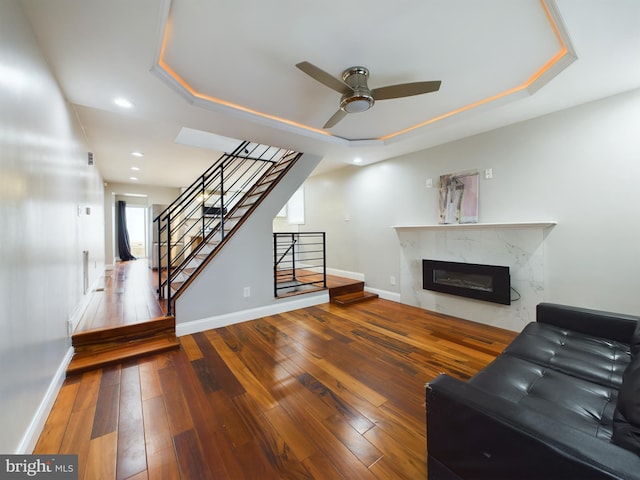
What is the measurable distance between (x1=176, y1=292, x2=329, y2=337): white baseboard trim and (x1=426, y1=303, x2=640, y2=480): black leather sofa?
2782 millimetres

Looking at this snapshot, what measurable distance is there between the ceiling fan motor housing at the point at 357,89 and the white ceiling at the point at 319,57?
7 centimetres

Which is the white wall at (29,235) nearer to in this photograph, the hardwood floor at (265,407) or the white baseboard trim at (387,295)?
the hardwood floor at (265,407)

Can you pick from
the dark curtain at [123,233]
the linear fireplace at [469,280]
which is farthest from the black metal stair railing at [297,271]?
the dark curtain at [123,233]

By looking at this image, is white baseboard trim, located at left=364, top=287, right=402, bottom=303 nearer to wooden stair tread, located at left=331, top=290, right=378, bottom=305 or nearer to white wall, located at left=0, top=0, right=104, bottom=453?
wooden stair tread, located at left=331, top=290, right=378, bottom=305

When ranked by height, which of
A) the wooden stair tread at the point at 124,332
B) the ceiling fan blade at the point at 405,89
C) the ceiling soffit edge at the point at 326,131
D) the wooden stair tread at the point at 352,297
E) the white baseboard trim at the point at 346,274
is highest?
the ceiling soffit edge at the point at 326,131

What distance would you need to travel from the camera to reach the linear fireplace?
3.10 meters

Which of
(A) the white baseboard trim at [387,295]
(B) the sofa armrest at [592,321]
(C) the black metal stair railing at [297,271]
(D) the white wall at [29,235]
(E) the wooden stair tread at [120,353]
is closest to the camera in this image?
(D) the white wall at [29,235]

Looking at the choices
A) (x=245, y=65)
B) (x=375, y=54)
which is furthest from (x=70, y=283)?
(x=375, y=54)

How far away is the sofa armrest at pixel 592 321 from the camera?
1.70m

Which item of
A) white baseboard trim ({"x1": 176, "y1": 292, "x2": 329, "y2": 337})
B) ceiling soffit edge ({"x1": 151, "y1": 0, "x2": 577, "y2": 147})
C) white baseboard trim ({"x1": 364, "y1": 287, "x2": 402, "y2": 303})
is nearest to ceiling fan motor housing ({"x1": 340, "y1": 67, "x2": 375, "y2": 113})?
ceiling soffit edge ({"x1": 151, "y1": 0, "x2": 577, "y2": 147})

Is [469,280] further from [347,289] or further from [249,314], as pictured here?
[249,314]

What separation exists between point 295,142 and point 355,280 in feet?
9.27

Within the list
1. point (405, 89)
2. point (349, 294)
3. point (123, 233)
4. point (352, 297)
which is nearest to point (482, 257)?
point (352, 297)

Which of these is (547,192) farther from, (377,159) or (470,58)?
(377,159)
